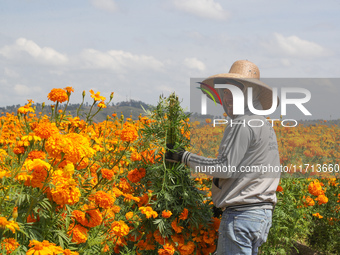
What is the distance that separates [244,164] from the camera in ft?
8.31

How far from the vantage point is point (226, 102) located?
2.70m

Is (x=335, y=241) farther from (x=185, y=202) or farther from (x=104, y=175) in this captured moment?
(x=104, y=175)

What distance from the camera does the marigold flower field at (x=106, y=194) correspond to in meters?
2.02

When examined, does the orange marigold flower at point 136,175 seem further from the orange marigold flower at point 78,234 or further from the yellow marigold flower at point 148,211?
the orange marigold flower at point 78,234

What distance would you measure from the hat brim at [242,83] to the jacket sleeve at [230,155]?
38 cm

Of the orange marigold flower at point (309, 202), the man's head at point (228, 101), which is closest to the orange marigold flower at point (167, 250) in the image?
the man's head at point (228, 101)

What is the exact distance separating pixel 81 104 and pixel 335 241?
134 inches

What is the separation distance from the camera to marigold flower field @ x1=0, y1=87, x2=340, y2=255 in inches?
79.4

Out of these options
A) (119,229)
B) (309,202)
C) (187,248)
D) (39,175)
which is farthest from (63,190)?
(309,202)

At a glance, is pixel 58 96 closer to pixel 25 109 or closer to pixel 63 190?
pixel 25 109

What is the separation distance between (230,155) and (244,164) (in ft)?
0.38

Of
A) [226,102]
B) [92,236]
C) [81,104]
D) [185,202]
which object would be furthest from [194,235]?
[81,104]

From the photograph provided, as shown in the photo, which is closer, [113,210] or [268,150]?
[268,150]

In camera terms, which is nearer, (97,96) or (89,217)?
(89,217)
